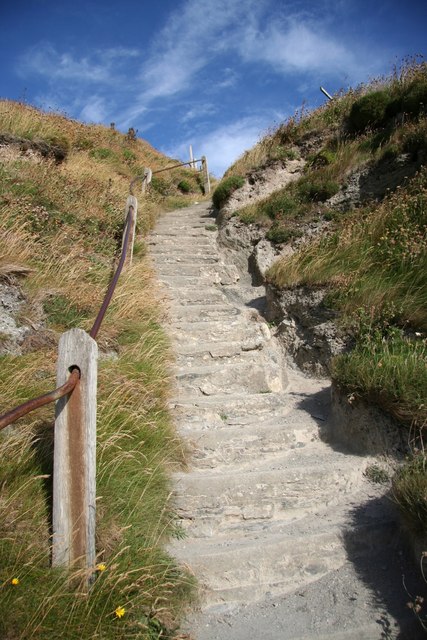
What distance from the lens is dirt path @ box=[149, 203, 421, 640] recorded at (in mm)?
2648

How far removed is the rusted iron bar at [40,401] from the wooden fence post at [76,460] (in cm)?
6

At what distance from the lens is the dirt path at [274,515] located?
8.69 feet

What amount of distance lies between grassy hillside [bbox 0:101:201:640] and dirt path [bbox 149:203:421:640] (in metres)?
0.31

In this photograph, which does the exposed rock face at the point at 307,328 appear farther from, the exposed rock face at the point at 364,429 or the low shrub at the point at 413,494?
the low shrub at the point at 413,494

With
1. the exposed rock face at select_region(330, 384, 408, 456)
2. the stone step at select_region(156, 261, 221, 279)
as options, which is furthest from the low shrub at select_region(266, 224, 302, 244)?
the exposed rock face at select_region(330, 384, 408, 456)

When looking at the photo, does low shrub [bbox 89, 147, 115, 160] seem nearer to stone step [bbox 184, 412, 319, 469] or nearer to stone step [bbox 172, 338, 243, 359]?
stone step [bbox 172, 338, 243, 359]

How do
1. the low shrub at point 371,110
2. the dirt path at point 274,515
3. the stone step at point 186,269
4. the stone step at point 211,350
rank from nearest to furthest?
the dirt path at point 274,515
the stone step at point 211,350
the stone step at point 186,269
the low shrub at point 371,110

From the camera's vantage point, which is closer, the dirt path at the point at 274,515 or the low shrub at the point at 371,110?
the dirt path at the point at 274,515

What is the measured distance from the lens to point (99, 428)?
3188 millimetres

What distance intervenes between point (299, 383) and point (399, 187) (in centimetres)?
397

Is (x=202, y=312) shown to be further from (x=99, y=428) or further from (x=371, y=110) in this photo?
(x=371, y=110)

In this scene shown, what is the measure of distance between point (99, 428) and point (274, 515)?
1.61 meters

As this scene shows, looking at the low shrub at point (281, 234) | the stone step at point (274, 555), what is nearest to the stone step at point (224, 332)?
the low shrub at point (281, 234)

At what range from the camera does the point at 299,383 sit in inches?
217
